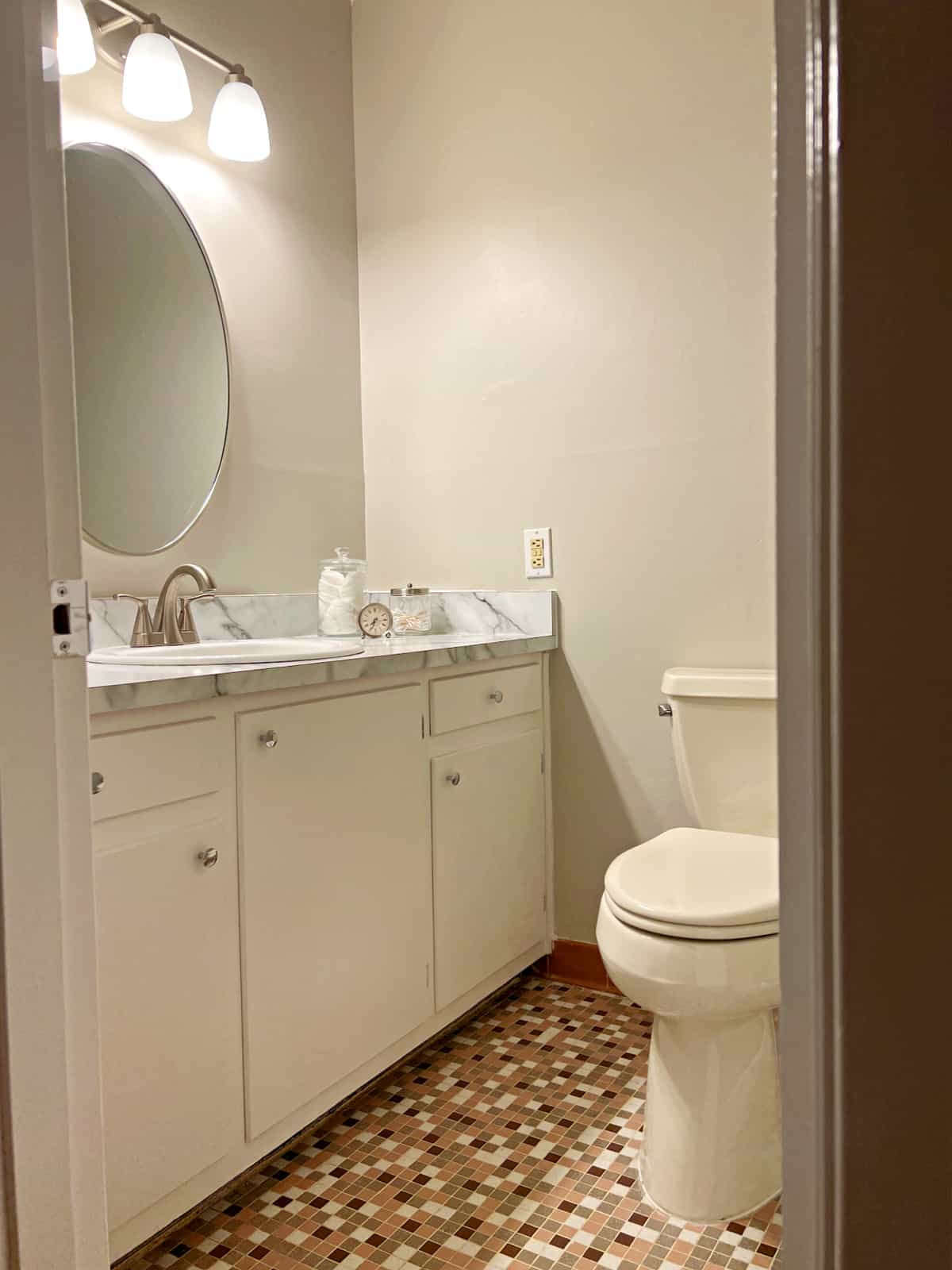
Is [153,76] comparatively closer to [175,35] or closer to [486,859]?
[175,35]

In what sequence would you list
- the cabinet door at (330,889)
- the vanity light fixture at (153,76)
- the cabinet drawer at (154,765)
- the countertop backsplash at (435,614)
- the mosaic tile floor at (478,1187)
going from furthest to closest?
the countertop backsplash at (435,614) → the vanity light fixture at (153,76) → the cabinet door at (330,889) → the mosaic tile floor at (478,1187) → the cabinet drawer at (154,765)

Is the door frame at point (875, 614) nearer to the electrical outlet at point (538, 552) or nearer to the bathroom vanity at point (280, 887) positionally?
the bathroom vanity at point (280, 887)

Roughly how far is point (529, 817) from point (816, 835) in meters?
1.95

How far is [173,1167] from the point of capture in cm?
137

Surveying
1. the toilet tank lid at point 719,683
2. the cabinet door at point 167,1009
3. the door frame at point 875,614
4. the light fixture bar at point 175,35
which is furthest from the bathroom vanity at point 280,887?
the light fixture bar at point 175,35

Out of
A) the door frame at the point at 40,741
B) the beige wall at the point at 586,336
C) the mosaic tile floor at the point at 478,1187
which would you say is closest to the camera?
the door frame at the point at 40,741

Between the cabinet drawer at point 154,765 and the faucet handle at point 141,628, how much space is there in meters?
0.58

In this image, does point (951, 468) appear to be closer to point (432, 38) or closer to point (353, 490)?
point (353, 490)

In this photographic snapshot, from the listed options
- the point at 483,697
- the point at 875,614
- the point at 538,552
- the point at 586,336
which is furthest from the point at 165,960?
the point at 586,336

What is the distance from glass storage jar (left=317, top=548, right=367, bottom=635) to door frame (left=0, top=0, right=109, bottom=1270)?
1418mm

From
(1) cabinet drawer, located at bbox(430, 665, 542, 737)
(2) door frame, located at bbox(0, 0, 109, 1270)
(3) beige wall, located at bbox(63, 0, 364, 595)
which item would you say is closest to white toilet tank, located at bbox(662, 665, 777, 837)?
(1) cabinet drawer, located at bbox(430, 665, 542, 737)

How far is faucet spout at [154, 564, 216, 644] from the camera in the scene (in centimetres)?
197

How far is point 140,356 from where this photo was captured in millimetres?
2053

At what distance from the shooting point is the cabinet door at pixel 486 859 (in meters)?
2.00
